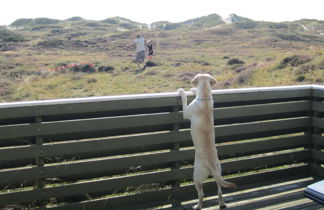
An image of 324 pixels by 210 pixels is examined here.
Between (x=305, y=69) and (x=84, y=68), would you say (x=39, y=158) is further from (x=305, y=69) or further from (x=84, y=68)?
(x=84, y=68)

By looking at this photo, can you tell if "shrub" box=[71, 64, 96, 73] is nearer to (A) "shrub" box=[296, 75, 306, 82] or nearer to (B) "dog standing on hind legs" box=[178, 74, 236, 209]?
(A) "shrub" box=[296, 75, 306, 82]

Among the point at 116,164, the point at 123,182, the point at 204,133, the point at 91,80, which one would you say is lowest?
the point at 91,80

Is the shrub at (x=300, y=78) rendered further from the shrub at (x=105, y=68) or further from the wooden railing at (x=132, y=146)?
the shrub at (x=105, y=68)

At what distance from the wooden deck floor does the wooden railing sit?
19 cm

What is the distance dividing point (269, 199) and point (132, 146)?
1713 mm

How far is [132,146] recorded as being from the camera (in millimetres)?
4488

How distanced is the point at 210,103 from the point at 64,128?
5.14 feet

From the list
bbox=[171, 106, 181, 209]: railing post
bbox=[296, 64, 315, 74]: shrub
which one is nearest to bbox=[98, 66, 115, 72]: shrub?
bbox=[296, 64, 315, 74]: shrub

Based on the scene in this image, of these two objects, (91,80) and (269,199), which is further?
(91,80)

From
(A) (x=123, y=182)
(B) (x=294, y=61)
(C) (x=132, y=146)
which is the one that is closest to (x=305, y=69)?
(B) (x=294, y=61)

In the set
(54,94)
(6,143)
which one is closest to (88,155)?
(6,143)

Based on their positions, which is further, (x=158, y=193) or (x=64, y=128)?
(x=158, y=193)

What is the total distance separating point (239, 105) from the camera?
201 inches

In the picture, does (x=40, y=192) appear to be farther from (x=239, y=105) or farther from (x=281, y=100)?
(x=281, y=100)
